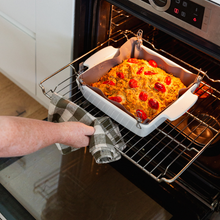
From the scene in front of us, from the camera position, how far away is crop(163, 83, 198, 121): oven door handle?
2.93 feet

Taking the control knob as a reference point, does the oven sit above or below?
below

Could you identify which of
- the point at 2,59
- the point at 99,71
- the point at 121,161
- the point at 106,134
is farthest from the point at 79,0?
the point at 2,59

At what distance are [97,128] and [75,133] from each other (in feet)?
0.25

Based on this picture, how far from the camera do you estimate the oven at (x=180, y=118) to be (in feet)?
2.73

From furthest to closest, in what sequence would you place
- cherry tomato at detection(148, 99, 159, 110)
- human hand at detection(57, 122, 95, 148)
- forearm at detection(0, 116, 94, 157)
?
Result: cherry tomato at detection(148, 99, 159, 110) → human hand at detection(57, 122, 95, 148) → forearm at detection(0, 116, 94, 157)

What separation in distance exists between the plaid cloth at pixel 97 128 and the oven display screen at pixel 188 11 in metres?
0.40

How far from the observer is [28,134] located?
774 mm

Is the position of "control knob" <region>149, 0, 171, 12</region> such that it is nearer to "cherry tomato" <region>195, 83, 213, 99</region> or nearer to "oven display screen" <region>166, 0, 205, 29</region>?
"oven display screen" <region>166, 0, 205, 29</region>

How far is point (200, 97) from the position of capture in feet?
3.80

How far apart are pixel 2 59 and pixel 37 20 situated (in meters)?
0.56

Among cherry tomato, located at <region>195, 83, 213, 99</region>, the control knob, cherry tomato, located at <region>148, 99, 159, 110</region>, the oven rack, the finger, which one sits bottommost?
the oven rack

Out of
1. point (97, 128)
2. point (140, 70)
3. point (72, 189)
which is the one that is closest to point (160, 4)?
point (140, 70)

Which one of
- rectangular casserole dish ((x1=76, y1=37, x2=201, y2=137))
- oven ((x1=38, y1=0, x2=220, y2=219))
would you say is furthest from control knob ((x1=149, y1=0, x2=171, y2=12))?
rectangular casserole dish ((x1=76, y1=37, x2=201, y2=137))

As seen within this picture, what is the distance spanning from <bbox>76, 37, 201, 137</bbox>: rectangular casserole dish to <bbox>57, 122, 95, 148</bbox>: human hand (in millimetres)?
91
